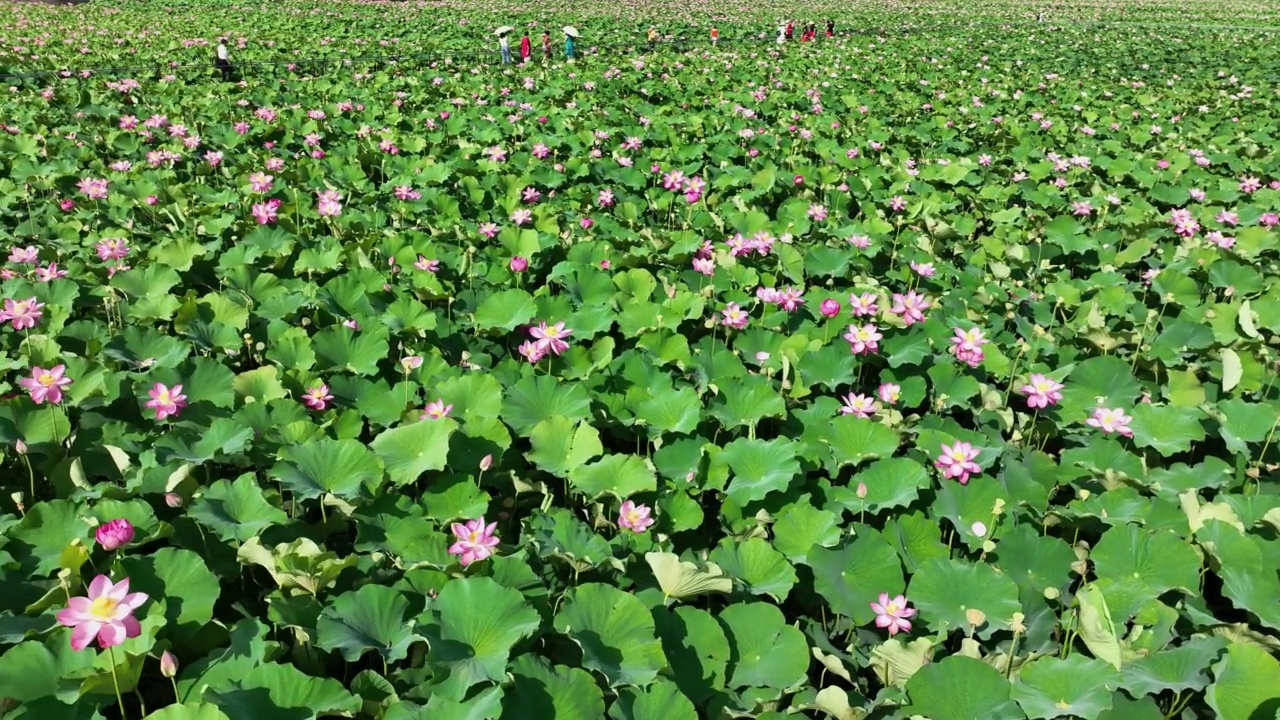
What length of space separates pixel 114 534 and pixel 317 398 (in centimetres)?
71

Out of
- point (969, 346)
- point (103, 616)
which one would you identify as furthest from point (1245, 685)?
point (103, 616)

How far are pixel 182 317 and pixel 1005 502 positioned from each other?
2306 mm

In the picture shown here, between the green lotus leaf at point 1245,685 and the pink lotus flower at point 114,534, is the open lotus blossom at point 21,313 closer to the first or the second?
the pink lotus flower at point 114,534

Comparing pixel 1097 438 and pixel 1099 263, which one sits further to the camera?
pixel 1099 263

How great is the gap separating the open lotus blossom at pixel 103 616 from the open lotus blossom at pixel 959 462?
1.59 m

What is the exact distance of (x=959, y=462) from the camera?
1.87 meters

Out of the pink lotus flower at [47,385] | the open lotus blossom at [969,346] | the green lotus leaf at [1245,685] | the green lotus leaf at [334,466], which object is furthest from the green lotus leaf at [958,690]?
the pink lotus flower at [47,385]

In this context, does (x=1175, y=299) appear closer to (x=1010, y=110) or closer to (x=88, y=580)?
(x=88, y=580)

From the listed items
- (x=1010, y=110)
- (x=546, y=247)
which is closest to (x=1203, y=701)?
(x=546, y=247)

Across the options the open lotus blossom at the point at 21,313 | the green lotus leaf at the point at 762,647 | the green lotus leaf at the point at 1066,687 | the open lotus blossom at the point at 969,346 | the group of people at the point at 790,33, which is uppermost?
the group of people at the point at 790,33

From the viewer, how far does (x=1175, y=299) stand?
309 cm

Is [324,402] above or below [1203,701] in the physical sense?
above

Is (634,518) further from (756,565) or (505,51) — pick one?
(505,51)

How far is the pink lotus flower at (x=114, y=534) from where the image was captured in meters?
1.39
